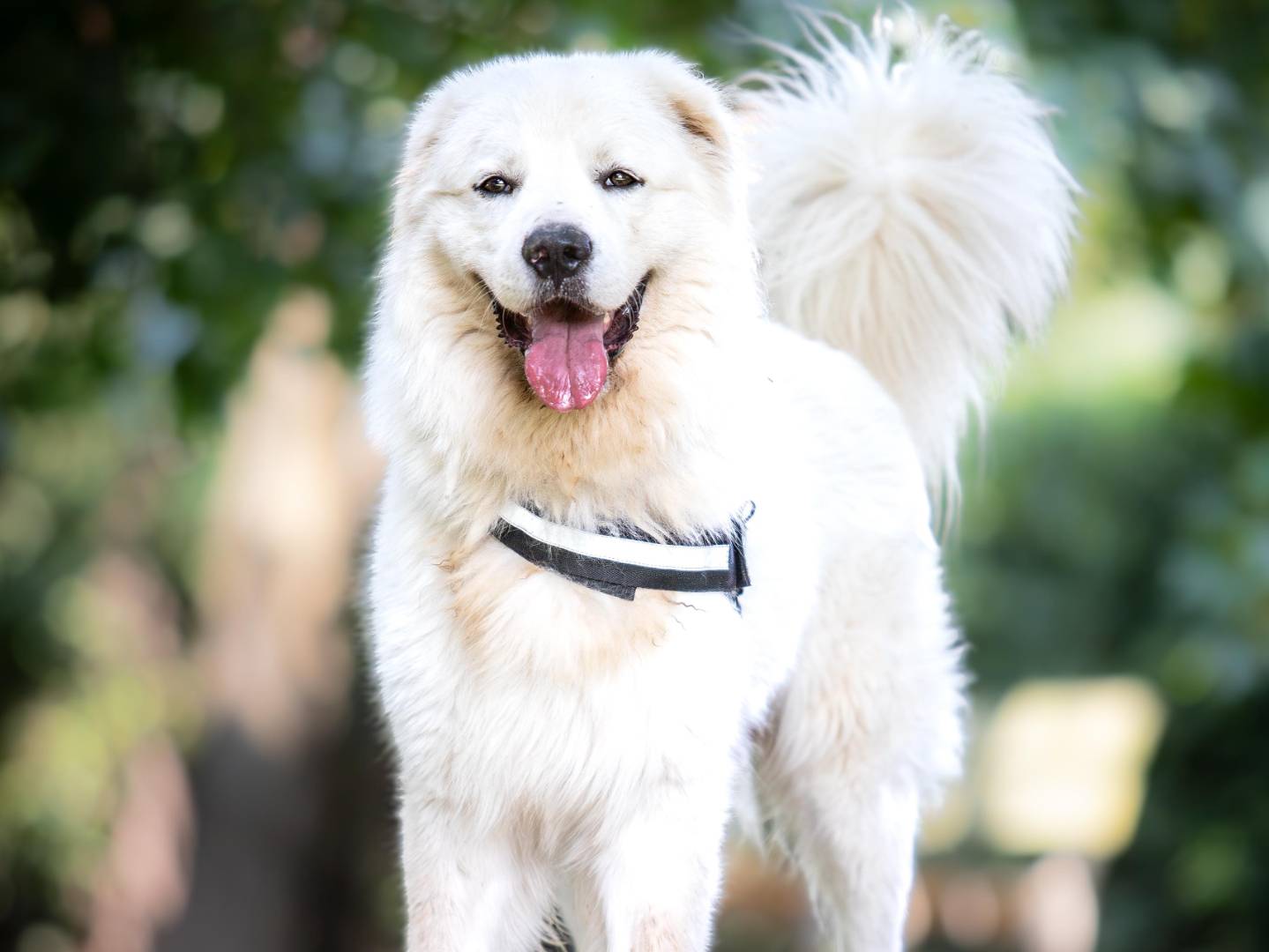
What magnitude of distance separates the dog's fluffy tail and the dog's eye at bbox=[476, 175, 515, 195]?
1157 millimetres

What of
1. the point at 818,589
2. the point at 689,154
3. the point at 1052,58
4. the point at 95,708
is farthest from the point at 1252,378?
the point at 95,708

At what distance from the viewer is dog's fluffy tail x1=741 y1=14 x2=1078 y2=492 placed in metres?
4.02

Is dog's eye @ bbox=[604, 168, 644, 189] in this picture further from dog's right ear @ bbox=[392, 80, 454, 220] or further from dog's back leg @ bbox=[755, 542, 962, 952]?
dog's back leg @ bbox=[755, 542, 962, 952]

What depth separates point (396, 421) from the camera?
10.3 ft

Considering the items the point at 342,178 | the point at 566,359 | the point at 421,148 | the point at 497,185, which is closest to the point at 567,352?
the point at 566,359

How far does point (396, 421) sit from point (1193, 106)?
14.2 feet

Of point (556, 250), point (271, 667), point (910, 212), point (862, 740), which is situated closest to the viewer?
point (556, 250)

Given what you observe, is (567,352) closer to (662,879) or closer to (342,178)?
(662,879)

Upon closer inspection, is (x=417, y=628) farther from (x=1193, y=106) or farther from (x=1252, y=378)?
(x=1252, y=378)

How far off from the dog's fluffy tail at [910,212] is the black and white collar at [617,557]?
3.93 feet

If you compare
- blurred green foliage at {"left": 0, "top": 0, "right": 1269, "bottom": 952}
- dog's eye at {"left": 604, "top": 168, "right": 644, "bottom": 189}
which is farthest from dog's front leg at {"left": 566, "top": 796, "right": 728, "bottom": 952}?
blurred green foliage at {"left": 0, "top": 0, "right": 1269, "bottom": 952}

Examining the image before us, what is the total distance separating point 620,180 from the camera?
2973 millimetres

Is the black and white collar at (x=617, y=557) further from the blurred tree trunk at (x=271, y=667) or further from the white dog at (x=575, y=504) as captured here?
the blurred tree trunk at (x=271, y=667)

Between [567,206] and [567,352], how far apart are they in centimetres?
26
